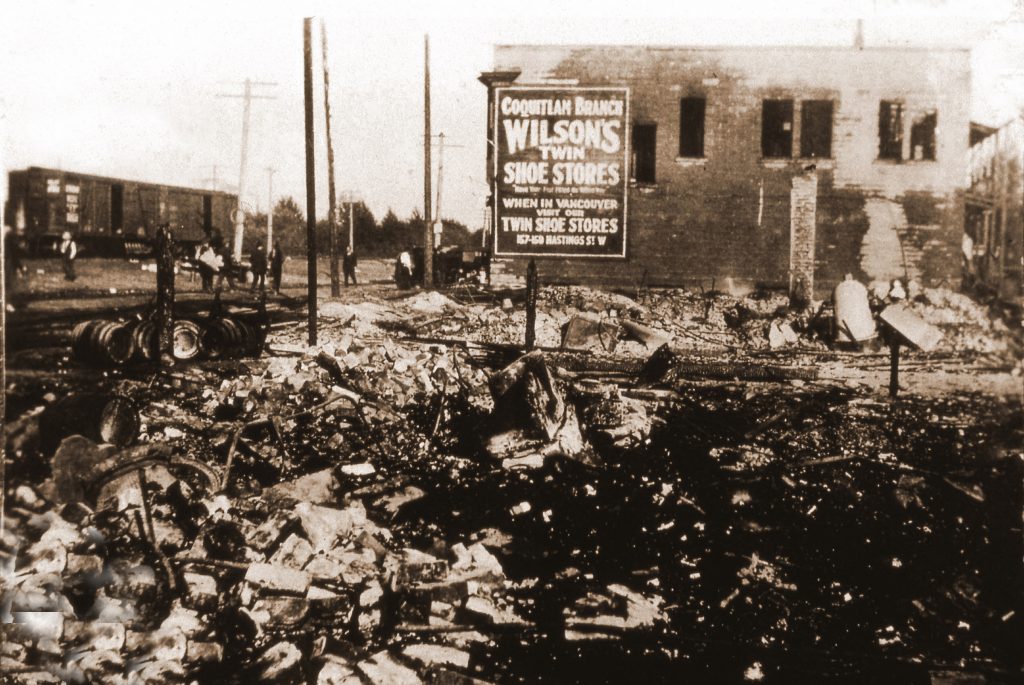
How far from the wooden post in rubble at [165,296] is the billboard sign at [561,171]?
165cm

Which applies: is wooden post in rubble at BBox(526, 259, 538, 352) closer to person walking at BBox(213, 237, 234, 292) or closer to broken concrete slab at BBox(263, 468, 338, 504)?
broken concrete slab at BBox(263, 468, 338, 504)

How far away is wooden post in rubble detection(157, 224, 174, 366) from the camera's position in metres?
3.45

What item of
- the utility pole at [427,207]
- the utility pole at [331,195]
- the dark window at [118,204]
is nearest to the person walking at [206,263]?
the dark window at [118,204]

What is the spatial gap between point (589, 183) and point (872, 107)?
52.0 inches

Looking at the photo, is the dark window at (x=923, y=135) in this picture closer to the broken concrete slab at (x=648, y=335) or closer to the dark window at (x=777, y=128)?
the dark window at (x=777, y=128)

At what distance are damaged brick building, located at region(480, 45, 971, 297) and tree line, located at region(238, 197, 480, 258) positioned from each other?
0.24m

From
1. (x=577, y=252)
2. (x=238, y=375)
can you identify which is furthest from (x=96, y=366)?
(x=577, y=252)

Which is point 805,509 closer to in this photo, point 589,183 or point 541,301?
point 541,301

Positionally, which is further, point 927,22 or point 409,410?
point 409,410

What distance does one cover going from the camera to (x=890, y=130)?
3162 millimetres

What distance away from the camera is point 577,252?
3.33 metres

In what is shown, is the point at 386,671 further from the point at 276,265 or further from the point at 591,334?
the point at 276,265

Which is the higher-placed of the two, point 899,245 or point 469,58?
point 469,58

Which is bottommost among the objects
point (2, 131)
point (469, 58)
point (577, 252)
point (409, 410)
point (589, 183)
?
point (409, 410)
